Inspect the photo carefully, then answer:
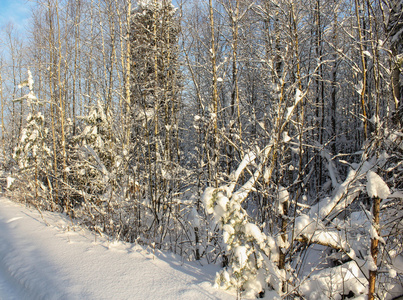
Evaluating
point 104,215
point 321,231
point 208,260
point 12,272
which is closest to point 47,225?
point 104,215

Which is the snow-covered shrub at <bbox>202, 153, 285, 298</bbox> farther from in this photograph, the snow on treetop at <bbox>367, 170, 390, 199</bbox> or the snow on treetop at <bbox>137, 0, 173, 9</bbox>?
the snow on treetop at <bbox>137, 0, 173, 9</bbox>

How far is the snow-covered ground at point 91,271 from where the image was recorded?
7.93 ft

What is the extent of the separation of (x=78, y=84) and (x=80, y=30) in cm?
421

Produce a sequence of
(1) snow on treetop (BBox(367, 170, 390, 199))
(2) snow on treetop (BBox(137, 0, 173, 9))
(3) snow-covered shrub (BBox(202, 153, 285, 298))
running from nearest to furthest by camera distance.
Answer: (1) snow on treetop (BBox(367, 170, 390, 199)) < (3) snow-covered shrub (BBox(202, 153, 285, 298)) < (2) snow on treetop (BBox(137, 0, 173, 9))

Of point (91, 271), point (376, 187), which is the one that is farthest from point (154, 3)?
point (376, 187)

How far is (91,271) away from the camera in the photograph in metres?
2.85

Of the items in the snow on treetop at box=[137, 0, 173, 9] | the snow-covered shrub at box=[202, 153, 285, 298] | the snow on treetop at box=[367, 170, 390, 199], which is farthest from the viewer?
the snow on treetop at box=[137, 0, 173, 9]

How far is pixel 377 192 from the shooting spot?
1767 mm

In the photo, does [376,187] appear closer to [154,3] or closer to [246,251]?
[246,251]

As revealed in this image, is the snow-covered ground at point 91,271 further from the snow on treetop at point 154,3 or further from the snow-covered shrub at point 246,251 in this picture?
the snow on treetop at point 154,3

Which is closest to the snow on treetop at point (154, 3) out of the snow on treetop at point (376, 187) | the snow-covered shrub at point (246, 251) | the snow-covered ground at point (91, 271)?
the snow-covered shrub at point (246, 251)

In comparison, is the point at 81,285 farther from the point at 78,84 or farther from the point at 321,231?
the point at 78,84

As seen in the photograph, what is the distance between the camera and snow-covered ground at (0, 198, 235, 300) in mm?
2416

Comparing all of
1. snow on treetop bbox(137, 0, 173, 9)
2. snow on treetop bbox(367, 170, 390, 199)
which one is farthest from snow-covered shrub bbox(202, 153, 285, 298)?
snow on treetop bbox(137, 0, 173, 9)
